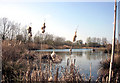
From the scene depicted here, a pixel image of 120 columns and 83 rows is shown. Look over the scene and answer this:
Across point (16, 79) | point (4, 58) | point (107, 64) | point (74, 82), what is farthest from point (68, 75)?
point (107, 64)

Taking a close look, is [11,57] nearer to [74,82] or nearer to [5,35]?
[5,35]

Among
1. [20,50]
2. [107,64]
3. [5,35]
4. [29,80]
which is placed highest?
[5,35]

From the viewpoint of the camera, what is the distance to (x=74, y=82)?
1.99m

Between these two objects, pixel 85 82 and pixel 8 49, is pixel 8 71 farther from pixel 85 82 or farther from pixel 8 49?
pixel 85 82

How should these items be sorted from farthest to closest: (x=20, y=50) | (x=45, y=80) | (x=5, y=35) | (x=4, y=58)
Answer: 1. (x=5, y=35)
2. (x=20, y=50)
3. (x=4, y=58)
4. (x=45, y=80)

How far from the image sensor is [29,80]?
1993mm

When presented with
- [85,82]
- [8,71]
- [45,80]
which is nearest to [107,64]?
[85,82]

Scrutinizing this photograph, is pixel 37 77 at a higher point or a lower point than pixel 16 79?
higher

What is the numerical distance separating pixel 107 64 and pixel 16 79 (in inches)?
141

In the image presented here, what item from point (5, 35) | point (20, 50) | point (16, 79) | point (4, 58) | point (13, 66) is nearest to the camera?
point (16, 79)

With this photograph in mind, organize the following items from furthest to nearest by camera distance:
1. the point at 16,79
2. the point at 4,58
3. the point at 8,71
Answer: the point at 4,58 < the point at 8,71 < the point at 16,79

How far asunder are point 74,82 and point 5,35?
493 cm

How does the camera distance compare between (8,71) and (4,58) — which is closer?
(8,71)

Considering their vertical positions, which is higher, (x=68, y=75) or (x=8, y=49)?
(x=8, y=49)
